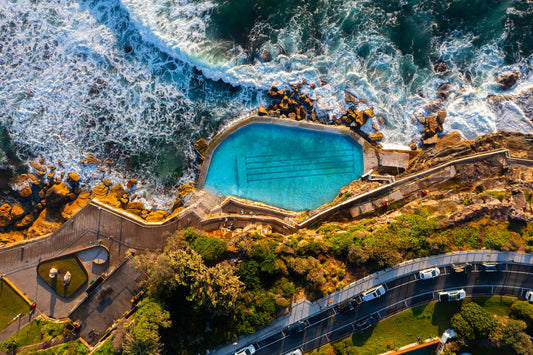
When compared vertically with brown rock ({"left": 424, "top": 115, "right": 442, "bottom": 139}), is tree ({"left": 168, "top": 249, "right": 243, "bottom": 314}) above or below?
below

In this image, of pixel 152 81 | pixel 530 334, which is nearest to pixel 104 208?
pixel 152 81

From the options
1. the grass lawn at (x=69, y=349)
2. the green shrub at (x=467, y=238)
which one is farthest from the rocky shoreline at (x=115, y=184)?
the grass lawn at (x=69, y=349)

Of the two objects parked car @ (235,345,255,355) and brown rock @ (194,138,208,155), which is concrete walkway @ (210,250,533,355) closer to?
parked car @ (235,345,255,355)

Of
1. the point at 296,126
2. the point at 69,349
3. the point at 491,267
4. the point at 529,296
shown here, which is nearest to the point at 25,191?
the point at 69,349

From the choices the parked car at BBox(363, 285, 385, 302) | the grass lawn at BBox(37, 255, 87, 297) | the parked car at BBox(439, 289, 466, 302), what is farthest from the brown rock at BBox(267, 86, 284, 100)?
the grass lawn at BBox(37, 255, 87, 297)

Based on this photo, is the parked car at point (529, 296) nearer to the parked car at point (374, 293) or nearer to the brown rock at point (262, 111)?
the parked car at point (374, 293)

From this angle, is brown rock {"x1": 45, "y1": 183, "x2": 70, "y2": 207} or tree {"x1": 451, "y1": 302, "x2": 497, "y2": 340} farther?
brown rock {"x1": 45, "y1": 183, "x2": 70, "y2": 207}

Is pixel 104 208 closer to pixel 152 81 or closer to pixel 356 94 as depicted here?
pixel 152 81
